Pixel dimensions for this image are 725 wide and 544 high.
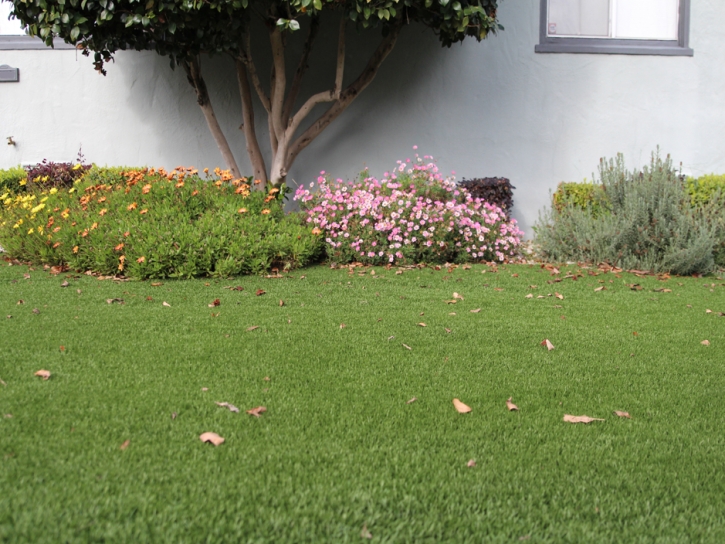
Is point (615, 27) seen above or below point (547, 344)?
above

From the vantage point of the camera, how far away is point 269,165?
1038 centimetres

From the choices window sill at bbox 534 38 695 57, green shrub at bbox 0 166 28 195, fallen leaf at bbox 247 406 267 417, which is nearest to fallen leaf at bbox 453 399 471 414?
fallen leaf at bbox 247 406 267 417

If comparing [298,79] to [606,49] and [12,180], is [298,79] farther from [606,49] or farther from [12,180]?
[606,49]

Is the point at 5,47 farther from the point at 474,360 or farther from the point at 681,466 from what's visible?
the point at 681,466

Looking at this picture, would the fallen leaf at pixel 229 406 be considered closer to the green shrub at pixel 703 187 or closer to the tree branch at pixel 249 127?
the tree branch at pixel 249 127

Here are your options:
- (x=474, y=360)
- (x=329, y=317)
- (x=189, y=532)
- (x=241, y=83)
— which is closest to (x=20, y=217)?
(x=241, y=83)

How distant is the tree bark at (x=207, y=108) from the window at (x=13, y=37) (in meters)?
2.61

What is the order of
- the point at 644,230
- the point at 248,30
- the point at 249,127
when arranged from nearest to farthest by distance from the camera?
the point at 644,230, the point at 248,30, the point at 249,127

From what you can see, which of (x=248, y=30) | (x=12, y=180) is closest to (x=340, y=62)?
(x=248, y=30)

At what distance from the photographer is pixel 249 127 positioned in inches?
388

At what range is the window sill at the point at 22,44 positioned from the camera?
10.3 metres

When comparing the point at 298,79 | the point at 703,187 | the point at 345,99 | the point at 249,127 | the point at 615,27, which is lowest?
the point at 703,187

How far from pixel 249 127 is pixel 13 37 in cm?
443

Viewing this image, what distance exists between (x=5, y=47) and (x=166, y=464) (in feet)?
34.7
